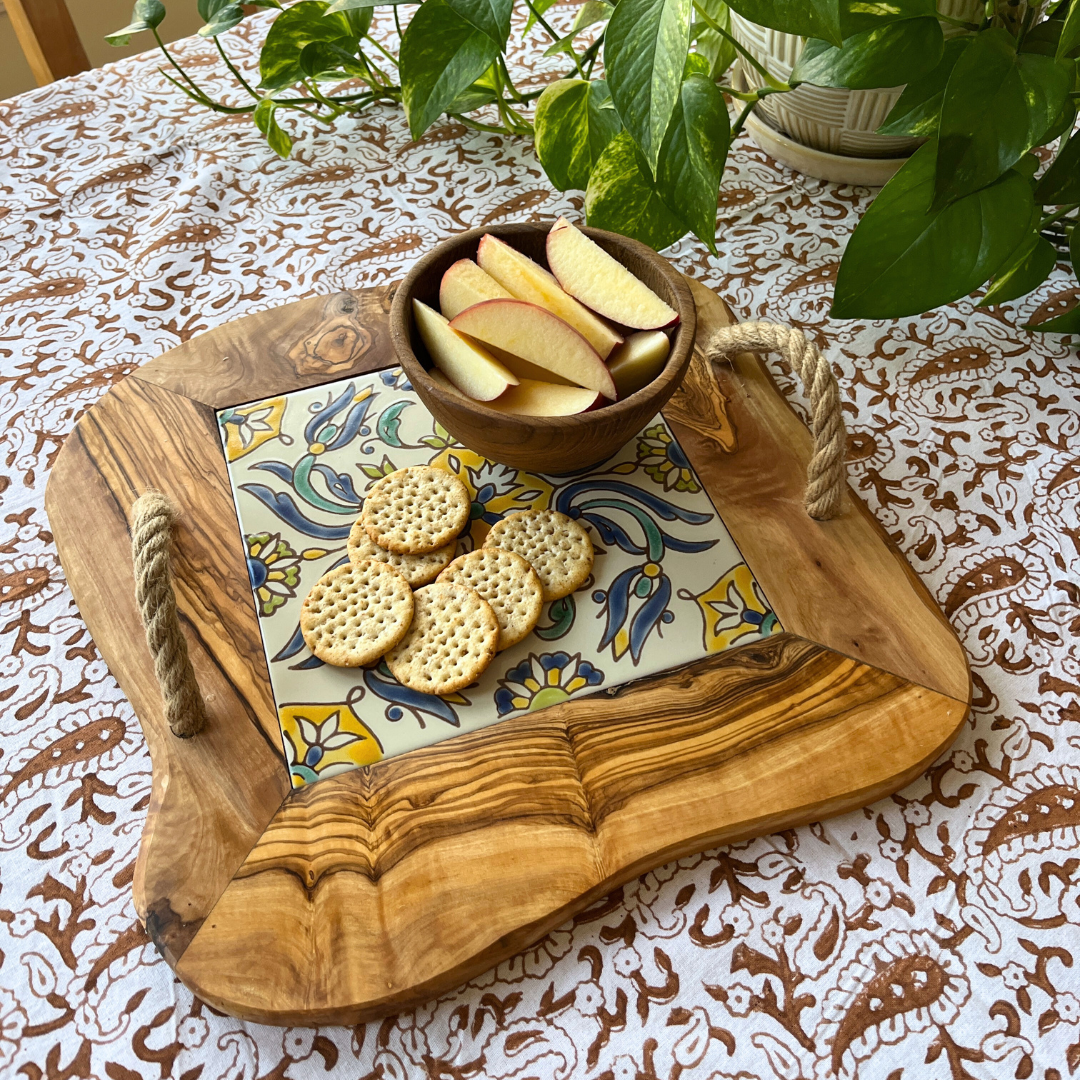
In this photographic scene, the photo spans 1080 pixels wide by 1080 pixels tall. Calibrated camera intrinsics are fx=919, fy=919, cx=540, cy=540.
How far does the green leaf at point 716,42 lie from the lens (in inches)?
33.2

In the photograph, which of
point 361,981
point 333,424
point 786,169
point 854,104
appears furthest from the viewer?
point 786,169

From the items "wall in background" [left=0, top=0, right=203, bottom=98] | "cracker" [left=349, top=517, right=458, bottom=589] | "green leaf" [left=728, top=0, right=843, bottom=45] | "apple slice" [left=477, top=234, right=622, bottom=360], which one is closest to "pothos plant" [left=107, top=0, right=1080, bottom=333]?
"green leaf" [left=728, top=0, right=843, bottom=45]

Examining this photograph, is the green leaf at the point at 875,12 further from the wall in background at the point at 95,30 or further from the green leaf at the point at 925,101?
the wall in background at the point at 95,30

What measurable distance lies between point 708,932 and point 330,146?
0.96 metres

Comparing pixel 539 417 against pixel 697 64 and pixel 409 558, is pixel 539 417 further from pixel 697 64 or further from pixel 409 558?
pixel 697 64

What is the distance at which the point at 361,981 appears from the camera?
1.64 ft

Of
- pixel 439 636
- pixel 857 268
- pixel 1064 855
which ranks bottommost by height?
pixel 1064 855

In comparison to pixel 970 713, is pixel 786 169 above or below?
above

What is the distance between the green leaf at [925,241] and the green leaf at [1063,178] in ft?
0.23

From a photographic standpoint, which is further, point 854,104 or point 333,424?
point 854,104

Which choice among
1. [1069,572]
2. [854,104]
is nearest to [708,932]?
[1069,572]

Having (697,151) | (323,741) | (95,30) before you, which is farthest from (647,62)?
(95,30)

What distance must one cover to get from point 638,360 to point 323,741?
0.34 m

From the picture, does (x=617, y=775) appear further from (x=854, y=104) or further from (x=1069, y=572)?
(x=854, y=104)
